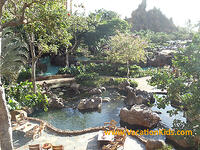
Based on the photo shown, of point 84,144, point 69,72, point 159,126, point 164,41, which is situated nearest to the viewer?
point 84,144

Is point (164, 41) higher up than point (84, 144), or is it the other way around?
point (164, 41)

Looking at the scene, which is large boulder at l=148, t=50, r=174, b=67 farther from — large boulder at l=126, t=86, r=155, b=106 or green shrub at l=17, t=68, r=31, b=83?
green shrub at l=17, t=68, r=31, b=83

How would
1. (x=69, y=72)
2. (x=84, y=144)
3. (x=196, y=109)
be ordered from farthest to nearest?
(x=69, y=72)
(x=84, y=144)
(x=196, y=109)

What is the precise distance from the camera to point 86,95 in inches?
891

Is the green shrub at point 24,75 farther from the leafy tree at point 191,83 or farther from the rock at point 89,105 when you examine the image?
the leafy tree at point 191,83

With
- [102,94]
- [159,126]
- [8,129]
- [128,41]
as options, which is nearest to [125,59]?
[128,41]

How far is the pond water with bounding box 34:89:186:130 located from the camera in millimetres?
15633

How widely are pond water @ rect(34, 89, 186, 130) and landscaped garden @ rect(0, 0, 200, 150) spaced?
3.2 inches

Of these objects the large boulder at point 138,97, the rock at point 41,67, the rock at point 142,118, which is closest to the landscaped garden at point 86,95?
the rock at point 142,118

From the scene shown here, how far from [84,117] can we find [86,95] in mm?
5675

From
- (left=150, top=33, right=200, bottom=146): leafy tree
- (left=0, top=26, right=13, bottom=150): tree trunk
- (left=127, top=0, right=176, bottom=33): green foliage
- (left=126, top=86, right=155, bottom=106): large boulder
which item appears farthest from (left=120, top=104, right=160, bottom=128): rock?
(left=127, top=0, right=176, bottom=33): green foliage

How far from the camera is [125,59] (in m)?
26.3

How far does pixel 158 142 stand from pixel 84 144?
427 centimetres

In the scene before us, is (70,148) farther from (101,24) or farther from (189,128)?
(101,24)
